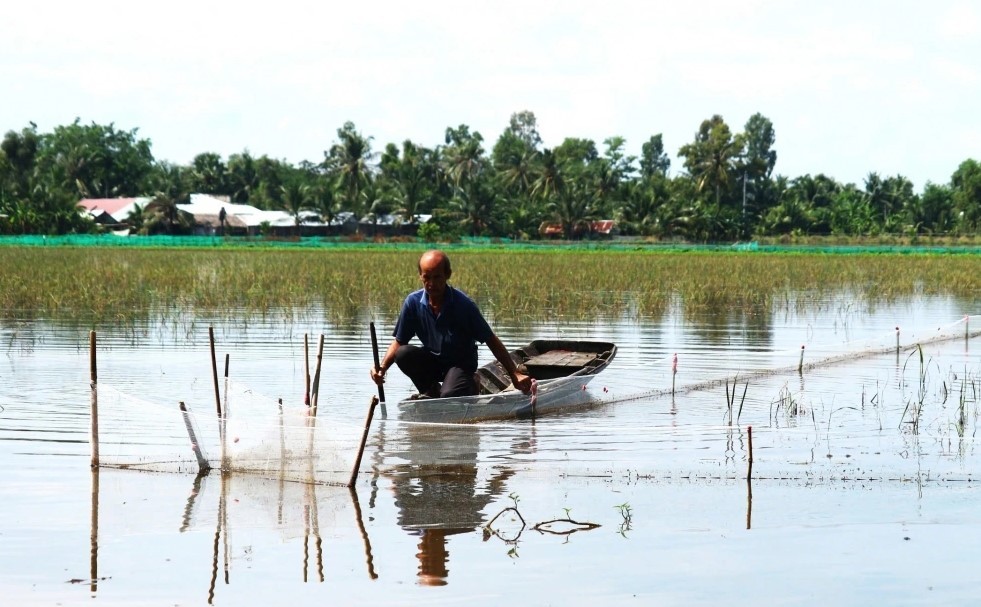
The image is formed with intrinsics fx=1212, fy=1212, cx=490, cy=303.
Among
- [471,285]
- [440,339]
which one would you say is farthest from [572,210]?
[440,339]

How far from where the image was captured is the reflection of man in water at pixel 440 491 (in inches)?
183

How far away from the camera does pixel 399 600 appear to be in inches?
160

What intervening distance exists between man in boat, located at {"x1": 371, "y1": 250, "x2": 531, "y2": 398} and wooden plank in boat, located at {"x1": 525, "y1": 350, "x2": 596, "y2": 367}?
7.34 ft

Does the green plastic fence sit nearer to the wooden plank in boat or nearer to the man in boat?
the wooden plank in boat

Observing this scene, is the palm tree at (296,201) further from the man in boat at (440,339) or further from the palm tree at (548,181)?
the man in boat at (440,339)

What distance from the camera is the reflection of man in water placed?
4648 millimetres

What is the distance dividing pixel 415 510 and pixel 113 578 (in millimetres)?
1391

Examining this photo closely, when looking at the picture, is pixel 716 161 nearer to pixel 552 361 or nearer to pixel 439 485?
pixel 552 361

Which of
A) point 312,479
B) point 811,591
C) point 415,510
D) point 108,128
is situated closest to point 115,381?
point 312,479

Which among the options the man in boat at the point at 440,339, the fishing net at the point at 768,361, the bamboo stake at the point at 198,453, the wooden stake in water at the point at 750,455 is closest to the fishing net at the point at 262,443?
the bamboo stake at the point at 198,453

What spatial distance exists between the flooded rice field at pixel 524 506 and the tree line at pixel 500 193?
42.8 metres

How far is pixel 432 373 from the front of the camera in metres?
6.76

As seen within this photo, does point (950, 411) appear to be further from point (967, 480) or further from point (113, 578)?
point (113, 578)

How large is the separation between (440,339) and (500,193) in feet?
177
